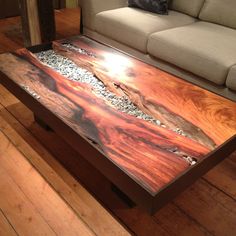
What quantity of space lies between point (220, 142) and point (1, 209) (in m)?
1.05

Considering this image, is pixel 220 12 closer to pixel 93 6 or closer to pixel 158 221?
pixel 93 6

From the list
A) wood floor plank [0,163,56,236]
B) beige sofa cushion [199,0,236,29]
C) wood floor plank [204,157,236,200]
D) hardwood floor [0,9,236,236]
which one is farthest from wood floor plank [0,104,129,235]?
beige sofa cushion [199,0,236,29]

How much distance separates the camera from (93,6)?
8.85 ft

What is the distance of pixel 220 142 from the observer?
4.00 feet

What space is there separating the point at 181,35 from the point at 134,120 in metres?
1.13

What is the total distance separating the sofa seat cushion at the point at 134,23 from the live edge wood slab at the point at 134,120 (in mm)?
545

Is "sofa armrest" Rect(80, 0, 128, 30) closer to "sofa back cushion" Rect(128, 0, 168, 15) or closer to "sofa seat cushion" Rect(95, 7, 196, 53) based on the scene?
"sofa seat cushion" Rect(95, 7, 196, 53)

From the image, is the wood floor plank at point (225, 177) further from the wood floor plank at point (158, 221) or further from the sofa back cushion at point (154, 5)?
the sofa back cushion at point (154, 5)

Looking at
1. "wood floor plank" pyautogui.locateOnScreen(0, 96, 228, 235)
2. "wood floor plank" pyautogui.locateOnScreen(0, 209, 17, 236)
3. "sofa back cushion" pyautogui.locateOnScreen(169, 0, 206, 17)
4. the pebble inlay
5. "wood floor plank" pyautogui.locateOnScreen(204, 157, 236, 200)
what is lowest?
"wood floor plank" pyautogui.locateOnScreen(0, 209, 17, 236)

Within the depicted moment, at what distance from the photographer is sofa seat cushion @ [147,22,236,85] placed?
6.35ft

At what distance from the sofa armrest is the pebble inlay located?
0.86 m

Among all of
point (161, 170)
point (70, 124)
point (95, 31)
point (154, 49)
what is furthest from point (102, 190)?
point (95, 31)

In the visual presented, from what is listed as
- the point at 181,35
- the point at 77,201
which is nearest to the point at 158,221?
the point at 77,201

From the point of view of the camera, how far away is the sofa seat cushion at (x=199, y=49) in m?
1.93
